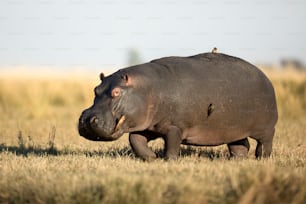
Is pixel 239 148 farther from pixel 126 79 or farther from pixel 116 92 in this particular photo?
pixel 116 92

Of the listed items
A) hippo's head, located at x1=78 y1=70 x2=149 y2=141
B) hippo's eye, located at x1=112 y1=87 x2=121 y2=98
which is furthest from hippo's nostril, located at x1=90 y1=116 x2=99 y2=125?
hippo's eye, located at x1=112 y1=87 x2=121 y2=98

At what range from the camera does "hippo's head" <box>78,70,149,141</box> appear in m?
7.24

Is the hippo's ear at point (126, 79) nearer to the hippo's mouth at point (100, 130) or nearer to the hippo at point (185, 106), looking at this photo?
the hippo at point (185, 106)

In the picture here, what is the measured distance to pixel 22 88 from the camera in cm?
2034

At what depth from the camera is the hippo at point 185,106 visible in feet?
24.4

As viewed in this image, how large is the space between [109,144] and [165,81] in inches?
129

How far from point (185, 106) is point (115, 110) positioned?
92 centimetres

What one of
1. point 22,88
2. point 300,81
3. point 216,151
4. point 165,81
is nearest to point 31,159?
point 165,81

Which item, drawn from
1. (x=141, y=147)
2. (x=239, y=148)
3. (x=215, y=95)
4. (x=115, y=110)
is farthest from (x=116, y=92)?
(x=239, y=148)

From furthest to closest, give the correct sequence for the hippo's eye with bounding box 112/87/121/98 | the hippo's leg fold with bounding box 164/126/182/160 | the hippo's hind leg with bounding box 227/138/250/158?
the hippo's hind leg with bounding box 227/138/250/158, the hippo's leg fold with bounding box 164/126/182/160, the hippo's eye with bounding box 112/87/121/98

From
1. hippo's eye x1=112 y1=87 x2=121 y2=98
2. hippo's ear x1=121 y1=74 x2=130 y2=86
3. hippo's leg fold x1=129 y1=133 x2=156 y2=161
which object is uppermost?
hippo's ear x1=121 y1=74 x2=130 y2=86

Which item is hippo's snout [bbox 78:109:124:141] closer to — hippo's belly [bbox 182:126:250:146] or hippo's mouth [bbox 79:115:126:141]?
hippo's mouth [bbox 79:115:126:141]

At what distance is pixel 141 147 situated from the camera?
26.0ft

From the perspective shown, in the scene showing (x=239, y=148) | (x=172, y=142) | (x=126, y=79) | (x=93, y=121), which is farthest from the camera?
(x=239, y=148)
